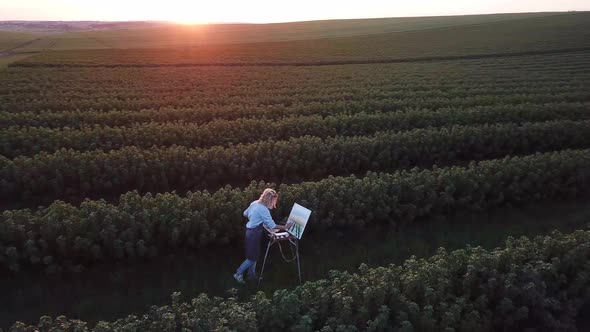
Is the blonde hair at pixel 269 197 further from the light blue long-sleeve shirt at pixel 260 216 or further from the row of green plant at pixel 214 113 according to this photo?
the row of green plant at pixel 214 113

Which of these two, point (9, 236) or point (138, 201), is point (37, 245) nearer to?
point (9, 236)

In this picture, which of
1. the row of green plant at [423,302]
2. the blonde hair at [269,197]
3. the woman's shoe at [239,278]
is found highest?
the blonde hair at [269,197]

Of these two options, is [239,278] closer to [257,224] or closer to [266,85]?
[257,224]

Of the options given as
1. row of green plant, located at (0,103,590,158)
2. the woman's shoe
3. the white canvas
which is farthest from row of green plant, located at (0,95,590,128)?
the white canvas

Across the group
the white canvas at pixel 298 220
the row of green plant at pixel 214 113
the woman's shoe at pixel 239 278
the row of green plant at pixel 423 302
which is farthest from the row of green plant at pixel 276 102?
the row of green plant at pixel 423 302

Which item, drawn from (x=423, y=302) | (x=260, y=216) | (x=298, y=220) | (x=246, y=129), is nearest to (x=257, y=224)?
(x=260, y=216)

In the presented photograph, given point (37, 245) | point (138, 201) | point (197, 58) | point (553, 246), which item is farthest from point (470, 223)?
point (197, 58)

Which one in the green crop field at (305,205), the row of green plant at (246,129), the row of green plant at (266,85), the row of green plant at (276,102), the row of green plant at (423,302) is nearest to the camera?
the row of green plant at (423,302)
